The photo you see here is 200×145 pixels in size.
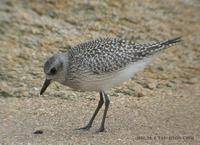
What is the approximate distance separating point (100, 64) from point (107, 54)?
160 mm

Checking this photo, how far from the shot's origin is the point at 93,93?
8969mm

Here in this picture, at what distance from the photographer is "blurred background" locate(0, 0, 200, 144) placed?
24.9 feet

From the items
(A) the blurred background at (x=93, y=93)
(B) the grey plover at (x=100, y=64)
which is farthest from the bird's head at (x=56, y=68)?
(A) the blurred background at (x=93, y=93)

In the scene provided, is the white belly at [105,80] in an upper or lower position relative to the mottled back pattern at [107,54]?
lower

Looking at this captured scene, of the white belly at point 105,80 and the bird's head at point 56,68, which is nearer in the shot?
the white belly at point 105,80

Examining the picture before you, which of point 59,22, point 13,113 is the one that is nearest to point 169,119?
point 13,113

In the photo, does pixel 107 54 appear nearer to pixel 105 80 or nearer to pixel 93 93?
pixel 105 80

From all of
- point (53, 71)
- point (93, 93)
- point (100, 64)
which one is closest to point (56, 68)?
point (53, 71)

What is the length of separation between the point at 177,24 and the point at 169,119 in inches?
144

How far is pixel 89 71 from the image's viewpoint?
738 centimetres

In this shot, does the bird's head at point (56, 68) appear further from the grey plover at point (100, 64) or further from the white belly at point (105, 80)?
the white belly at point (105, 80)

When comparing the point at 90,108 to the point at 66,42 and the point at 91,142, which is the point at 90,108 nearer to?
the point at 91,142

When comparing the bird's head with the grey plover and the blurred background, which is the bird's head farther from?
the blurred background

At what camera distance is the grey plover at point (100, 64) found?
7.38 meters
